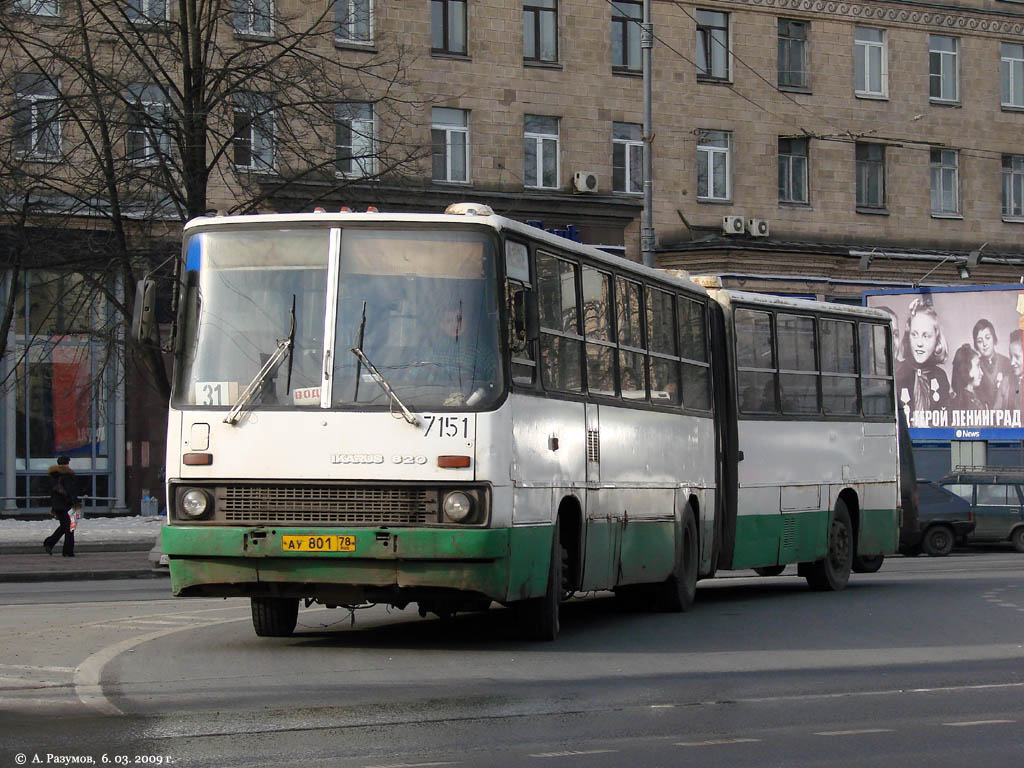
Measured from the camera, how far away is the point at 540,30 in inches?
1604

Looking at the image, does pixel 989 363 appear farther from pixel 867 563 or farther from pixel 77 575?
pixel 77 575

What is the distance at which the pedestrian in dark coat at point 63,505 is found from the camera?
91.3ft

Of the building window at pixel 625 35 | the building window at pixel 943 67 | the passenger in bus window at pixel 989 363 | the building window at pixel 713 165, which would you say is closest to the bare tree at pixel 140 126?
the building window at pixel 625 35

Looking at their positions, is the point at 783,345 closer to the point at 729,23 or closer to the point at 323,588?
the point at 323,588

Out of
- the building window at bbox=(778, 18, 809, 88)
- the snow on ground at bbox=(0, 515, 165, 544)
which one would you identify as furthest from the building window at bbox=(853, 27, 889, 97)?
the snow on ground at bbox=(0, 515, 165, 544)

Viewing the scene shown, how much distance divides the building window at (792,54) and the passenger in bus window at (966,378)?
7.57m

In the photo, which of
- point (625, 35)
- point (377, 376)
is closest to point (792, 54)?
point (625, 35)

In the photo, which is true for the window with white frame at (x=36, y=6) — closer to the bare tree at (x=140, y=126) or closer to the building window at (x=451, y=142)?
the bare tree at (x=140, y=126)

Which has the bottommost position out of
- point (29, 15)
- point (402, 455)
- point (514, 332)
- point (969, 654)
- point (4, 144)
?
Answer: point (969, 654)

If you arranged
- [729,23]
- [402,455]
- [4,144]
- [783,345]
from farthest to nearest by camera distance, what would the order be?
[729,23], [4,144], [783,345], [402,455]

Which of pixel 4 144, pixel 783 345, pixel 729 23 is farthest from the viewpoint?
pixel 729 23

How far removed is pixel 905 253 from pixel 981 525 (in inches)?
484

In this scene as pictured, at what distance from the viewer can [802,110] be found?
4397 cm

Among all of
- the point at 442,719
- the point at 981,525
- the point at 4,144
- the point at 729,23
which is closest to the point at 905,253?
the point at 729,23
